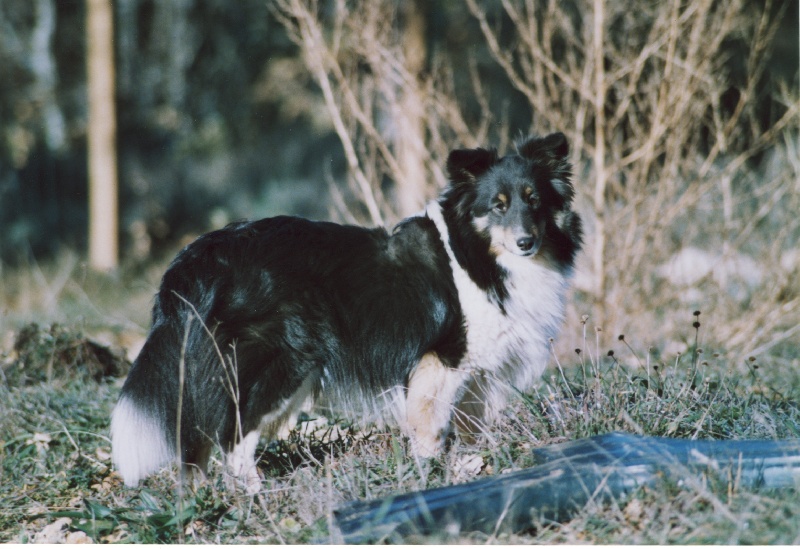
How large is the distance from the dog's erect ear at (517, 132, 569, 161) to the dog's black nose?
573 millimetres

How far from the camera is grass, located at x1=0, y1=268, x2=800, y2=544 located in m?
2.91

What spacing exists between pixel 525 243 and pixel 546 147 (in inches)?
24.5

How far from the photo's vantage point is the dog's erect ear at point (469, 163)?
152 inches

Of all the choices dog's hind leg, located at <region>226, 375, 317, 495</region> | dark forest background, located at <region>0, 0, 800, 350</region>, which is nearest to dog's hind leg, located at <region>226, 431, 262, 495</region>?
dog's hind leg, located at <region>226, 375, 317, 495</region>

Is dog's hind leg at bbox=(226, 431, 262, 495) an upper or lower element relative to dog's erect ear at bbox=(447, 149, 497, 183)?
lower

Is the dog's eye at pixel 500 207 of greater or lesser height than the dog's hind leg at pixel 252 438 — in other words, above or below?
above

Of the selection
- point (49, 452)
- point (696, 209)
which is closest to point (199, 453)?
point (49, 452)

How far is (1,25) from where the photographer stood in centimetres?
1623

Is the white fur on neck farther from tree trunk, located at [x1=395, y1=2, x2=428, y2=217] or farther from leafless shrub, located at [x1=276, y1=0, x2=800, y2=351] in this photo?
tree trunk, located at [x1=395, y1=2, x2=428, y2=217]

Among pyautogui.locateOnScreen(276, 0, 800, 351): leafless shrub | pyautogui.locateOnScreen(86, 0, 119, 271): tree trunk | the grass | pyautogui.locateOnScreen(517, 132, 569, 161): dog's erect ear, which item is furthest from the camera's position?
pyautogui.locateOnScreen(86, 0, 119, 271): tree trunk

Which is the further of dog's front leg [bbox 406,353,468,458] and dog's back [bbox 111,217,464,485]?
dog's front leg [bbox 406,353,468,458]

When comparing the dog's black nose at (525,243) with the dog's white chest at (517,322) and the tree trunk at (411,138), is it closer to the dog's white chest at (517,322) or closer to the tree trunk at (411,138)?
the dog's white chest at (517,322)

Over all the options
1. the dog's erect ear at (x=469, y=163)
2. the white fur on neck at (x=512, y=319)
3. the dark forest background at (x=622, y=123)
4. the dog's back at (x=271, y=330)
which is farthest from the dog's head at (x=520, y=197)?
the dark forest background at (x=622, y=123)

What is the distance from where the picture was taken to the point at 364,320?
12.5 feet
